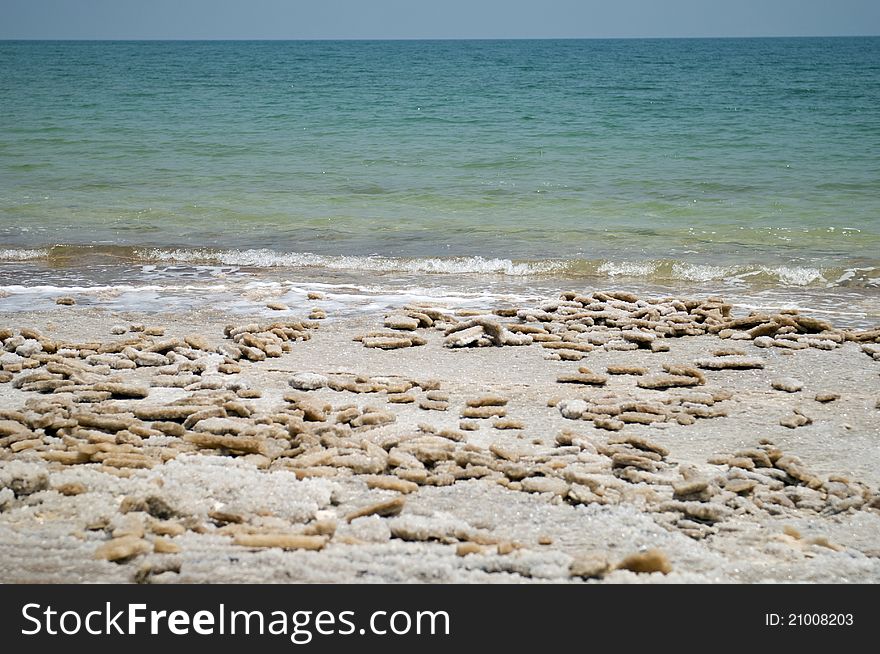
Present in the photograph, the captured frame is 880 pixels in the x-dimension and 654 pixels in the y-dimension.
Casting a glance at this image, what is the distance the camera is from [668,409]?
5.60 meters

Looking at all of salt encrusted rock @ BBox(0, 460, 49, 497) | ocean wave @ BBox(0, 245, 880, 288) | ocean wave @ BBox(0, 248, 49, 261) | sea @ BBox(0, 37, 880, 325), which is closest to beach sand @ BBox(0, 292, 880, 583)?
salt encrusted rock @ BBox(0, 460, 49, 497)

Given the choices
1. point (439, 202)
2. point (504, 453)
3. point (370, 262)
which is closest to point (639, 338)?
point (504, 453)

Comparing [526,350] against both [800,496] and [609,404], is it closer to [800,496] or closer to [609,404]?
[609,404]

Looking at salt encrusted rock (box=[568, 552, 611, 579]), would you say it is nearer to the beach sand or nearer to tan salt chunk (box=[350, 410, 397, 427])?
the beach sand

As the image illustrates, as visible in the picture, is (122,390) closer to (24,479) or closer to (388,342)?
(24,479)

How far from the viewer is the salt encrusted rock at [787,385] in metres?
6.14

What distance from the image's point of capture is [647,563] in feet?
11.2

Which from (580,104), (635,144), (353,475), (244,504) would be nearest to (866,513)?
(353,475)

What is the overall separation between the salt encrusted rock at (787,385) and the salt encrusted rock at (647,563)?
3.13 meters

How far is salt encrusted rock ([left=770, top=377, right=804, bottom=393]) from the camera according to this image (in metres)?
6.14

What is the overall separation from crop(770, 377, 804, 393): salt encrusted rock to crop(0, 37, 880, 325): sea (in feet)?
10.5

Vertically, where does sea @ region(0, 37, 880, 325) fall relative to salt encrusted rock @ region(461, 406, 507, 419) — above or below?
above

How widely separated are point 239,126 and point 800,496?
24.1 m

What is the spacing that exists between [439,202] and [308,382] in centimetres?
1000
